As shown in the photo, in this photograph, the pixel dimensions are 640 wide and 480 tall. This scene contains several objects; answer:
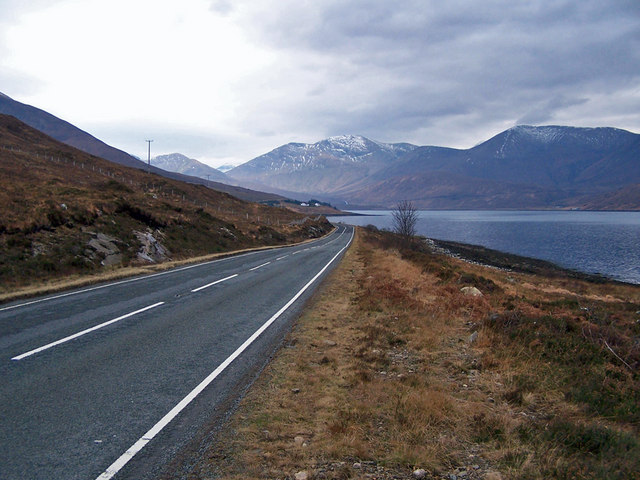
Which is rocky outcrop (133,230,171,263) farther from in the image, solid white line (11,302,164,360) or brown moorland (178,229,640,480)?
brown moorland (178,229,640,480)

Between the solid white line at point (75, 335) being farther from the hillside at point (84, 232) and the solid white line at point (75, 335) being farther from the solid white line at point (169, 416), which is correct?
the hillside at point (84, 232)

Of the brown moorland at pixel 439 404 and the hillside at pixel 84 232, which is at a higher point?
the hillside at pixel 84 232

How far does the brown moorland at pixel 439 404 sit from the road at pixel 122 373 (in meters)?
0.53

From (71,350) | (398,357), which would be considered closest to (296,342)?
(398,357)

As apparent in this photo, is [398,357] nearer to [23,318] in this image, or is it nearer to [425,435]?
[425,435]

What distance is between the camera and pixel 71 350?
7.88 meters

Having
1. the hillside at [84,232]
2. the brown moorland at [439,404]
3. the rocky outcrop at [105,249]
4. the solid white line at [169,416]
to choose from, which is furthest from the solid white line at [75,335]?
the rocky outcrop at [105,249]

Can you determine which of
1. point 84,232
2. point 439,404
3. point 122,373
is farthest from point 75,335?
point 84,232

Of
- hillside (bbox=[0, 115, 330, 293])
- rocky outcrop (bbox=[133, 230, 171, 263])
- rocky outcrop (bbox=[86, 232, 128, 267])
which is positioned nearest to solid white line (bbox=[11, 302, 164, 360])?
hillside (bbox=[0, 115, 330, 293])

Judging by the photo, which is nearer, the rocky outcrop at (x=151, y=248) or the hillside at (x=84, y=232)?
the hillside at (x=84, y=232)

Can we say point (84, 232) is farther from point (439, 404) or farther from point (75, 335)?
point (439, 404)

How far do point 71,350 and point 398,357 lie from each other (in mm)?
6415

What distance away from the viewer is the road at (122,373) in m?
4.50

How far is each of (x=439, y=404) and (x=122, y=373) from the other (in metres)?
5.08
